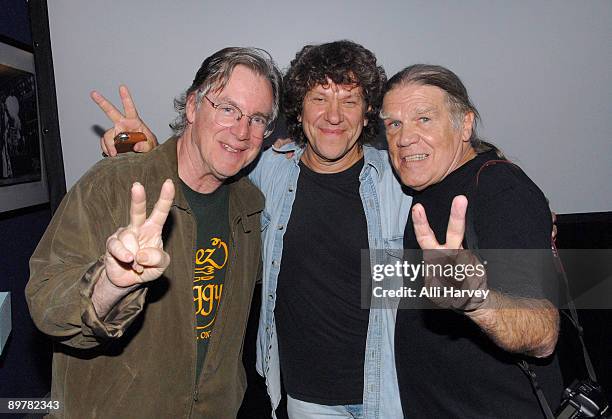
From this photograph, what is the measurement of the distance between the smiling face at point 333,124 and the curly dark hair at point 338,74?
29 mm

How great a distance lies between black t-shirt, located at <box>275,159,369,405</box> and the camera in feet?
6.37

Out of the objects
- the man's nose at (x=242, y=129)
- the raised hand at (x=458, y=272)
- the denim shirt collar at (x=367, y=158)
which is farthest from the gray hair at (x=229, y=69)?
the raised hand at (x=458, y=272)

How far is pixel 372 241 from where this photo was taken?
1.93m

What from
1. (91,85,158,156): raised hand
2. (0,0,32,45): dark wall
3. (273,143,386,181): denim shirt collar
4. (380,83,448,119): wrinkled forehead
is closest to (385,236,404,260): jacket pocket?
(273,143,386,181): denim shirt collar

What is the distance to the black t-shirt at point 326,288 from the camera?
194 cm

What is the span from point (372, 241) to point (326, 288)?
25cm

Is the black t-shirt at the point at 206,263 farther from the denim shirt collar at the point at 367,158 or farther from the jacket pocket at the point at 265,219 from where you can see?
the denim shirt collar at the point at 367,158

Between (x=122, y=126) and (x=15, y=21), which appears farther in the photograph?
(x=15, y=21)

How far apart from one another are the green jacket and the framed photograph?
43.7 inches

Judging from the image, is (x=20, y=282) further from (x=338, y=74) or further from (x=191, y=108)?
(x=338, y=74)

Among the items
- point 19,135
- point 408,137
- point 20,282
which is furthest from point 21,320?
A: point 408,137

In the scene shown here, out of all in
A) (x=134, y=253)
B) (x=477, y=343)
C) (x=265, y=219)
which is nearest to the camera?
(x=134, y=253)

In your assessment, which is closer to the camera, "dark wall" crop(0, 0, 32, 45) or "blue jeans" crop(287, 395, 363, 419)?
"blue jeans" crop(287, 395, 363, 419)

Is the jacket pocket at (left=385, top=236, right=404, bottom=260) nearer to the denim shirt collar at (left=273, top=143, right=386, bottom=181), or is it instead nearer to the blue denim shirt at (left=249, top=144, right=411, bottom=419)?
the blue denim shirt at (left=249, top=144, right=411, bottom=419)
